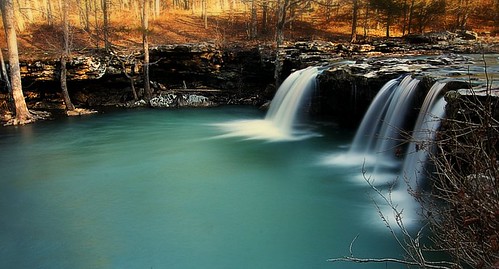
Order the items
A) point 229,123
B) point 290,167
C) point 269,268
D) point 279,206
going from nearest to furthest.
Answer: point 269,268, point 279,206, point 290,167, point 229,123

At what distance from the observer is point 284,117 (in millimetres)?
15852

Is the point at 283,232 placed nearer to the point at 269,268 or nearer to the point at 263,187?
the point at 269,268

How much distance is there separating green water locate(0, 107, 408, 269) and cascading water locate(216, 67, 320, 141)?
974 mm

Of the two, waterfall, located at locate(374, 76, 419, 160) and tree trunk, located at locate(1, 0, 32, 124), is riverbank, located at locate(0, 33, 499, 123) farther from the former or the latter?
waterfall, located at locate(374, 76, 419, 160)

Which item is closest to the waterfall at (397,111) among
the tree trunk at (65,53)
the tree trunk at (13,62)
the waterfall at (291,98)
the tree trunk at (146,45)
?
the waterfall at (291,98)

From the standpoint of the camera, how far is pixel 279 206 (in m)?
7.85

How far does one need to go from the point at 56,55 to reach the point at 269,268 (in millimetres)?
17675

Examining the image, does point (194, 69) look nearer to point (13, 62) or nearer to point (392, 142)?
point (13, 62)

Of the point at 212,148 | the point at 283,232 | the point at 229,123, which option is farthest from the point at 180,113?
the point at 283,232

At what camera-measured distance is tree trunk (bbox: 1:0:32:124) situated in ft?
49.6

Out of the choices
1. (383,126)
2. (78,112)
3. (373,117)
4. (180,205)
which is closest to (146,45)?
(78,112)

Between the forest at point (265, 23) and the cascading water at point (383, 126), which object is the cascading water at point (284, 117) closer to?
the cascading water at point (383, 126)

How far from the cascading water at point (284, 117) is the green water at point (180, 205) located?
97cm

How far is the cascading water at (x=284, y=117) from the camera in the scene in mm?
14439
